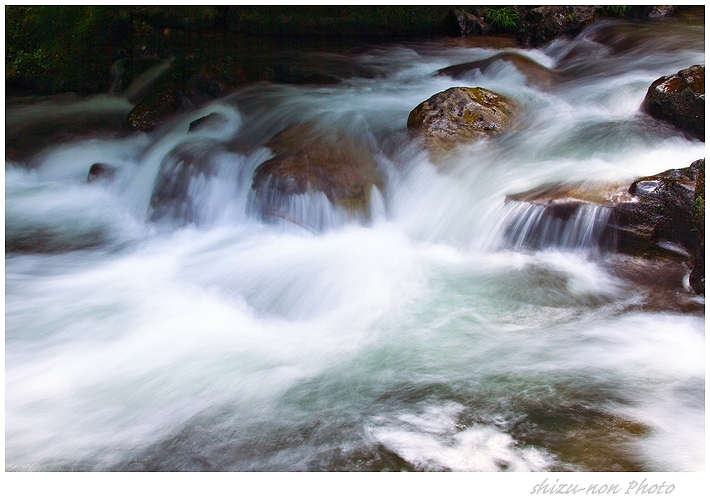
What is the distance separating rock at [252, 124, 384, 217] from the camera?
17.3 feet

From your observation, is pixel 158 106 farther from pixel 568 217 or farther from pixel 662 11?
pixel 662 11

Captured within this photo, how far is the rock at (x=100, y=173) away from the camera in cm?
649

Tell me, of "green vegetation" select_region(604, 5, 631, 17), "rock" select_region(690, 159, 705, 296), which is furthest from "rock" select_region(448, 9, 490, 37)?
"rock" select_region(690, 159, 705, 296)

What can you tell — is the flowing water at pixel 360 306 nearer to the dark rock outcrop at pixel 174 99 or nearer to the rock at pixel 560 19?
the dark rock outcrop at pixel 174 99

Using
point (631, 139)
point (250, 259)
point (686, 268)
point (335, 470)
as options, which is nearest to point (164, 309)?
point (250, 259)

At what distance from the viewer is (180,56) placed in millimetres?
8016

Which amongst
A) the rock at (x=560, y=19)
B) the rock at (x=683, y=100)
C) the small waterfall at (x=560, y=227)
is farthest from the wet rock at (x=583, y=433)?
the rock at (x=560, y=19)

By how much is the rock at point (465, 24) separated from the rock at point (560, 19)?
2.18 ft

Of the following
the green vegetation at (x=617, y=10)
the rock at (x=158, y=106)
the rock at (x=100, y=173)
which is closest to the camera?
the rock at (x=100, y=173)

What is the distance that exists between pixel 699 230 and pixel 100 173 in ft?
17.2

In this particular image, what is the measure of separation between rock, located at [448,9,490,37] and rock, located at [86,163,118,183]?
14.7ft

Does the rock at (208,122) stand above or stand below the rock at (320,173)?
above

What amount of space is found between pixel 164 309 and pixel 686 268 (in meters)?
3.42

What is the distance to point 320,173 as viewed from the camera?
17.5 ft
